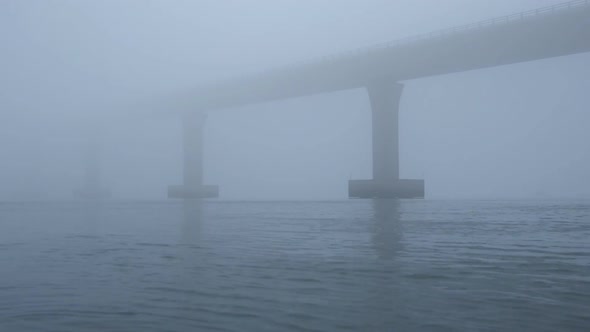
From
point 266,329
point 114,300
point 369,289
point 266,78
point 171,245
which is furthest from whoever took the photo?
point 266,78

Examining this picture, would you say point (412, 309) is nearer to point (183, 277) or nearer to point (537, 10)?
point (183, 277)

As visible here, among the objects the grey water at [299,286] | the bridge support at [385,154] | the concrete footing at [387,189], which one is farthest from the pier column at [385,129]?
the grey water at [299,286]

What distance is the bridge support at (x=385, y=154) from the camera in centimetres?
5741

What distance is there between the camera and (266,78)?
73.1 metres

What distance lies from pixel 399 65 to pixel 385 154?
8.59 meters

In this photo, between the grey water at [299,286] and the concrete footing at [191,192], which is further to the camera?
the concrete footing at [191,192]

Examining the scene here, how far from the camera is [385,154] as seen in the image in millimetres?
57844

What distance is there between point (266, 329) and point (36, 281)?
3.68 metres

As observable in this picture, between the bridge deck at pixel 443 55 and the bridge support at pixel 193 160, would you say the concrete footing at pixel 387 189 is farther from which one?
the bridge support at pixel 193 160

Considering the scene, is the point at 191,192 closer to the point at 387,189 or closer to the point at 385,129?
the point at 385,129

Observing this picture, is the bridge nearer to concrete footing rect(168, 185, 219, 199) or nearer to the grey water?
concrete footing rect(168, 185, 219, 199)

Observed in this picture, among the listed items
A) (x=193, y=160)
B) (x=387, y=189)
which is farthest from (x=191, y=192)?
(x=387, y=189)

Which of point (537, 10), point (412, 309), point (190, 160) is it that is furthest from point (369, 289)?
point (190, 160)

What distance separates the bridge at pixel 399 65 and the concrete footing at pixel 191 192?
50.3 feet
